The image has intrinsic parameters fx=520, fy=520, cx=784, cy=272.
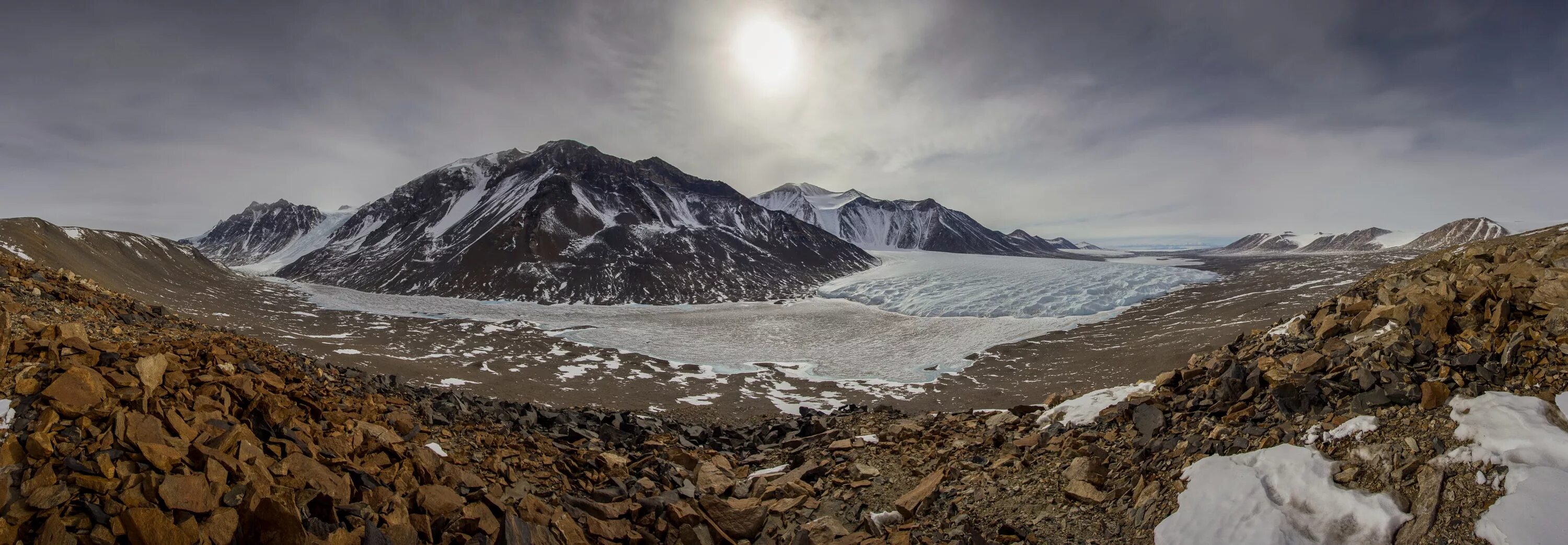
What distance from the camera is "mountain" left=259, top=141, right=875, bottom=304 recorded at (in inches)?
4921

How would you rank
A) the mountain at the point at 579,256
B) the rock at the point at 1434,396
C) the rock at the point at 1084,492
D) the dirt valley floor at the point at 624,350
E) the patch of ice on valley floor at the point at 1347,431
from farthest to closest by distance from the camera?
the mountain at the point at 579,256
the dirt valley floor at the point at 624,350
the rock at the point at 1084,492
the patch of ice on valley floor at the point at 1347,431
the rock at the point at 1434,396

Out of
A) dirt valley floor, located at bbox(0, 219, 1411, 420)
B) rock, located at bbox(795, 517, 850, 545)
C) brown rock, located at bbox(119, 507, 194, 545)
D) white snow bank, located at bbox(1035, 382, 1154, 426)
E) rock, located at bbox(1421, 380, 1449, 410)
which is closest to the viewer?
brown rock, located at bbox(119, 507, 194, 545)

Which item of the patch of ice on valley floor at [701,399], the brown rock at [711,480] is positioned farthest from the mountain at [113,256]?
the brown rock at [711,480]

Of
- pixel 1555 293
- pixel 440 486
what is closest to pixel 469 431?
pixel 440 486

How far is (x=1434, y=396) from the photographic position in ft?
25.8

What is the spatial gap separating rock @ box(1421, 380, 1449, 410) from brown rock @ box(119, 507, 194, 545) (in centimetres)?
1644

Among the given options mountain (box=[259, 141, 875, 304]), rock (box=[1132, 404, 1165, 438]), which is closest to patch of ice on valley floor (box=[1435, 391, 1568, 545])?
rock (box=[1132, 404, 1165, 438])

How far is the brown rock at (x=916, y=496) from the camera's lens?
386 inches

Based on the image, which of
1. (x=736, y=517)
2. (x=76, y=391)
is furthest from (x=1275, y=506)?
(x=76, y=391)

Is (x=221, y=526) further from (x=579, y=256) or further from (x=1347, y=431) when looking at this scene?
(x=579, y=256)

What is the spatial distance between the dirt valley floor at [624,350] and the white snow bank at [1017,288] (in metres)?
7.38

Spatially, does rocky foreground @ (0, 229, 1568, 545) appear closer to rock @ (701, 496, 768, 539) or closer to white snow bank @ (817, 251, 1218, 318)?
rock @ (701, 496, 768, 539)

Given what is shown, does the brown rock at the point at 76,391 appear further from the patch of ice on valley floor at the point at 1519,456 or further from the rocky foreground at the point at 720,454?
the patch of ice on valley floor at the point at 1519,456

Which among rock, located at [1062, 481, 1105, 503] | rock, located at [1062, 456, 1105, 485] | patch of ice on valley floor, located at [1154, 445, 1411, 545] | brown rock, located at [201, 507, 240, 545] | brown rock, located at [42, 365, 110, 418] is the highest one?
brown rock, located at [42, 365, 110, 418]
